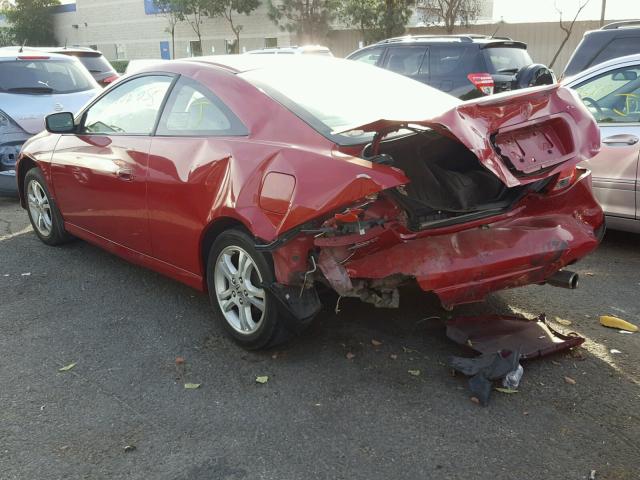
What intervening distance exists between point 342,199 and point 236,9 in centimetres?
3989

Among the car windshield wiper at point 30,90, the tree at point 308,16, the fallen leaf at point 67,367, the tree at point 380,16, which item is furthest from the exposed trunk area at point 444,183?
the tree at point 308,16

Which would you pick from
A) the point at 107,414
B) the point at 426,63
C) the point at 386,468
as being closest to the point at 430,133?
the point at 386,468

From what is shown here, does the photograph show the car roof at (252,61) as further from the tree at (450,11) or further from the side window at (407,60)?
the tree at (450,11)

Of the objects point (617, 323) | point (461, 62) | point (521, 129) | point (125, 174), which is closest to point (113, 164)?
point (125, 174)

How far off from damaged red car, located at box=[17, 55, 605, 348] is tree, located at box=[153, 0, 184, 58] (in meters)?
39.3

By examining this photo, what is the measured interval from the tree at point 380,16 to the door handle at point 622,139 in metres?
26.9

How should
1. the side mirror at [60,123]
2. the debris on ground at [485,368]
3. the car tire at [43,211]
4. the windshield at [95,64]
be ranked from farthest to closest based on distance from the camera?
1. the windshield at [95,64]
2. the car tire at [43,211]
3. the side mirror at [60,123]
4. the debris on ground at [485,368]

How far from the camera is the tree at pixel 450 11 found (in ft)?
94.9

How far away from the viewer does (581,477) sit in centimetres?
255

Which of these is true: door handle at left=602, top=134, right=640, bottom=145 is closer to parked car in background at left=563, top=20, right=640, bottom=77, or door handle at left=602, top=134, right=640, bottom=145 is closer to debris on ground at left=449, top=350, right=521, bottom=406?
debris on ground at left=449, top=350, right=521, bottom=406

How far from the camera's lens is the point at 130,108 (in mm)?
4508

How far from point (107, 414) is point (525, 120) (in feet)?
8.23

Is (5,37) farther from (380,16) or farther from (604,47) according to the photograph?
(604,47)

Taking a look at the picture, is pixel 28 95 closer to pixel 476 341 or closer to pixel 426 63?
pixel 426 63
